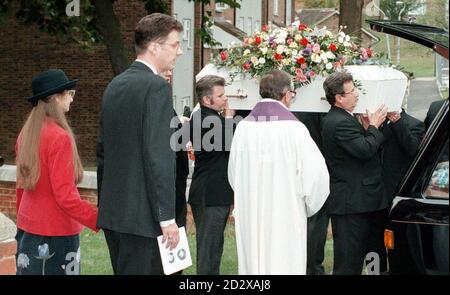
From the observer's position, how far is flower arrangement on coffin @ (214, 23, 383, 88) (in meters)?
7.86

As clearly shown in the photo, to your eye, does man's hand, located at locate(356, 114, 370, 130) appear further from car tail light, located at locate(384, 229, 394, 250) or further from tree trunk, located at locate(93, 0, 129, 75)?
tree trunk, located at locate(93, 0, 129, 75)

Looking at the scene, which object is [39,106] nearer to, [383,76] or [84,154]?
[383,76]

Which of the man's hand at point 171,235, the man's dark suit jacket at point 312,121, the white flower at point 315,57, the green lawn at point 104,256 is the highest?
the white flower at point 315,57

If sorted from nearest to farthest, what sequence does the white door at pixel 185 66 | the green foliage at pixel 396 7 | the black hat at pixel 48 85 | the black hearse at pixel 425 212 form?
the black hearse at pixel 425 212
the black hat at pixel 48 85
the green foliage at pixel 396 7
the white door at pixel 185 66

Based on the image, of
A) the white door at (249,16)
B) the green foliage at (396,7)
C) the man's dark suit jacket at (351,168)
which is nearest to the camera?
the man's dark suit jacket at (351,168)

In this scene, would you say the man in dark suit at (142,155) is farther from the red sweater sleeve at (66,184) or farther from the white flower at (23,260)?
the white flower at (23,260)

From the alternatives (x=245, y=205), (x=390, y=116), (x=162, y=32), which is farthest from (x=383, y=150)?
(x=162, y=32)

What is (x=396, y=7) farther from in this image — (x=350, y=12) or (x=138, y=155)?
(x=138, y=155)

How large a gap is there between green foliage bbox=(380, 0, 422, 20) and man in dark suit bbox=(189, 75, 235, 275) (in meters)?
13.4

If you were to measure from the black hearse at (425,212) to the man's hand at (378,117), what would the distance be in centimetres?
255

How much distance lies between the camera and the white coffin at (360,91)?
761 centimetres

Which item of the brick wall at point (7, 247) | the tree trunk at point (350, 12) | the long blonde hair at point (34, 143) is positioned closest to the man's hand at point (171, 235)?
the long blonde hair at point (34, 143)

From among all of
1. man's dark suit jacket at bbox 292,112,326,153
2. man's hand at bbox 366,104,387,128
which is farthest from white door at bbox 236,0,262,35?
man's hand at bbox 366,104,387,128

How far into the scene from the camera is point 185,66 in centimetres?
3195
